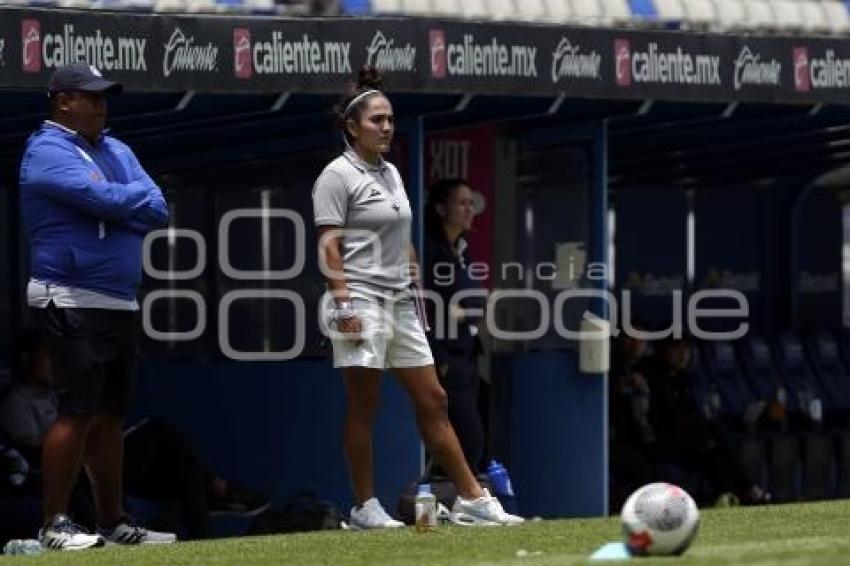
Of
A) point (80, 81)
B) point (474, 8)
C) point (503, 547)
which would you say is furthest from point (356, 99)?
point (474, 8)

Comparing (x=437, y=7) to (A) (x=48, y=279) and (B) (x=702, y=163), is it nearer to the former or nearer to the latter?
(B) (x=702, y=163)

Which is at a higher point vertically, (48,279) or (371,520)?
(48,279)

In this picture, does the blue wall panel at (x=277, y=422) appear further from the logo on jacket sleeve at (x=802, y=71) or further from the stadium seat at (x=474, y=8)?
the logo on jacket sleeve at (x=802, y=71)

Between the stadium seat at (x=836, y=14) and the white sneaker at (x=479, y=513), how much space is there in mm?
6391

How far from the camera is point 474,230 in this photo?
47.7ft

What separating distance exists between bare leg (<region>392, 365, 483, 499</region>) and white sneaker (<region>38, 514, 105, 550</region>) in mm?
1462

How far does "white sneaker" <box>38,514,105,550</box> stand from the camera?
10.8 m

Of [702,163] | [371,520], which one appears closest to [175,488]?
[371,520]

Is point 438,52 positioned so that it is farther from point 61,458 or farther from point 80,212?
Result: point 61,458

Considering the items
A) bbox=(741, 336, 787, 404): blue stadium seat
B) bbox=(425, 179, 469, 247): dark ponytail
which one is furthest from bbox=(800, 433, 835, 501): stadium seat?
bbox=(425, 179, 469, 247): dark ponytail

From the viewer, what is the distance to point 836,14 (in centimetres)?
1783

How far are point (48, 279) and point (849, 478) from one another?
7.69m

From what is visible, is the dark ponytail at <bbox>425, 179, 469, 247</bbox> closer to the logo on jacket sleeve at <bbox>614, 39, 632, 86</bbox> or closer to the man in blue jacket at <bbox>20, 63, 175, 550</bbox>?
the logo on jacket sleeve at <bbox>614, 39, 632, 86</bbox>

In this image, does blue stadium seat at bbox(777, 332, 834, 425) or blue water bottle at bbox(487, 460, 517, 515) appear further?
blue stadium seat at bbox(777, 332, 834, 425)
